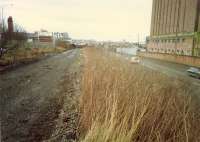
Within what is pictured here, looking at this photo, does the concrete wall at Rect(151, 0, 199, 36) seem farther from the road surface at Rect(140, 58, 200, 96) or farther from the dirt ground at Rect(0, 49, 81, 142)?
the dirt ground at Rect(0, 49, 81, 142)

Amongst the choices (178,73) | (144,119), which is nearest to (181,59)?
(178,73)

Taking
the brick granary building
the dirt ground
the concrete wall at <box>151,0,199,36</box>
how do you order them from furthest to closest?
the concrete wall at <box>151,0,199,36</box> < the brick granary building < the dirt ground

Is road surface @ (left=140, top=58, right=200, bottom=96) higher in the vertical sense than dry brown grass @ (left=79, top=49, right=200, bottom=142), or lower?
lower

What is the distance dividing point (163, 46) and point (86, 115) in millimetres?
65318

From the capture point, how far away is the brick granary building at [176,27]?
4933cm

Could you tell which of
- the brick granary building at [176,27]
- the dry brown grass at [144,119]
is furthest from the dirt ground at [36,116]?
the brick granary building at [176,27]

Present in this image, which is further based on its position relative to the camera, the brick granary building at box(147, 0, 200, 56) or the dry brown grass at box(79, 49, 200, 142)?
the brick granary building at box(147, 0, 200, 56)

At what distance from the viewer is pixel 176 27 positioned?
191 ft

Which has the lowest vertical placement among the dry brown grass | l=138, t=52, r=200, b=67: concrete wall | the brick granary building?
l=138, t=52, r=200, b=67: concrete wall

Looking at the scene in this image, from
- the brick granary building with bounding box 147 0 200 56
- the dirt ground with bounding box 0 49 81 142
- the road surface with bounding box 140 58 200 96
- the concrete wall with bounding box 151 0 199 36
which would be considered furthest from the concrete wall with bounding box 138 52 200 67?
the dirt ground with bounding box 0 49 81 142

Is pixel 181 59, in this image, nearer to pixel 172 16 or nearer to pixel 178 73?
pixel 178 73

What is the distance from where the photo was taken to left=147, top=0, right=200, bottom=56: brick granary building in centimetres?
4933

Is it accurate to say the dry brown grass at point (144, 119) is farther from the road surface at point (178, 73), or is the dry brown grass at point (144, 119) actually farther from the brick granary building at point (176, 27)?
the brick granary building at point (176, 27)

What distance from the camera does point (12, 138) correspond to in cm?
651
